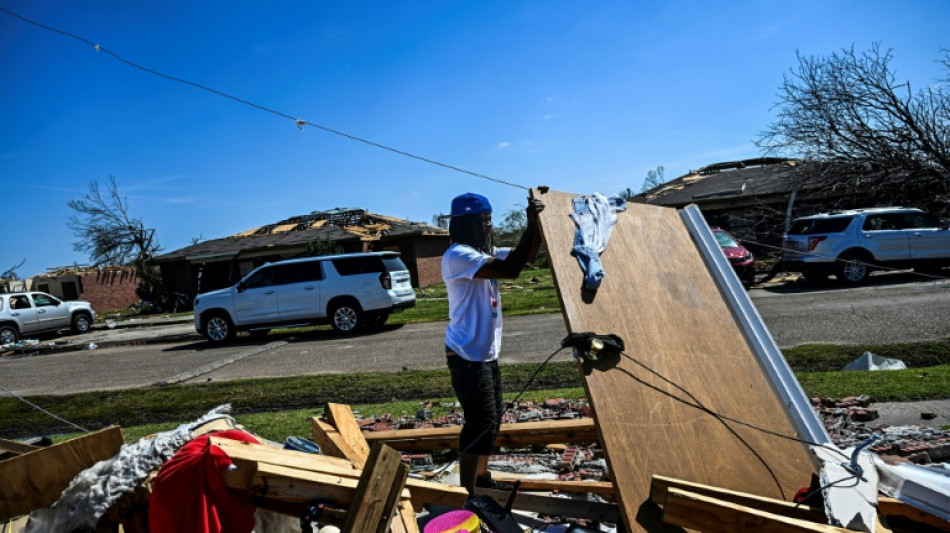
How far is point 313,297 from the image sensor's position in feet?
52.1

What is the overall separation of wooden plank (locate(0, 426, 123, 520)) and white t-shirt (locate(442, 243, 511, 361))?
189cm

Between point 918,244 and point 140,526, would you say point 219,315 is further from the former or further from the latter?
point 918,244

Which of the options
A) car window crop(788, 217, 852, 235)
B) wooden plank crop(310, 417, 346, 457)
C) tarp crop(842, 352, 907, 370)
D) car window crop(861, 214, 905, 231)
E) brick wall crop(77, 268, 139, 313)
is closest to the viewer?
wooden plank crop(310, 417, 346, 457)

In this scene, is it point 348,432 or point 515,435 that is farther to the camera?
point 515,435

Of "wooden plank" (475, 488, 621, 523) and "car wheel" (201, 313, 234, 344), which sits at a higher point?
"car wheel" (201, 313, 234, 344)

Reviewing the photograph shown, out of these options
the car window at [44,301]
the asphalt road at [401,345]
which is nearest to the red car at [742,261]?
the asphalt road at [401,345]

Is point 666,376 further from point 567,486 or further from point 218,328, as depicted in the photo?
point 218,328

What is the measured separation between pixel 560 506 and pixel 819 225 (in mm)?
16476

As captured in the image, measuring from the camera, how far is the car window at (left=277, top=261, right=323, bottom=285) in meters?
16.1

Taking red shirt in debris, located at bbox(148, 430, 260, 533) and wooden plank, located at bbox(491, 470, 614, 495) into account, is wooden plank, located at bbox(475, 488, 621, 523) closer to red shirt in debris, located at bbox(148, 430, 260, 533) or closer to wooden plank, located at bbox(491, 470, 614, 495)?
wooden plank, located at bbox(491, 470, 614, 495)

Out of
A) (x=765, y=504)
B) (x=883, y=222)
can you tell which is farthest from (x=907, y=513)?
(x=883, y=222)

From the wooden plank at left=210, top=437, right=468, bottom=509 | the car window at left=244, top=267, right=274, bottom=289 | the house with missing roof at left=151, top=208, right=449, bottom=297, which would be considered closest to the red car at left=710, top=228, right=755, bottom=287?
the car window at left=244, top=267, right=274, bottom=289

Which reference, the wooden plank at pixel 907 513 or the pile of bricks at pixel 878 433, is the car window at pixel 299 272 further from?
the wooden plank at pixel 907 513

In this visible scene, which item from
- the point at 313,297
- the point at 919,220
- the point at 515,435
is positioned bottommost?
the point at 515,435
